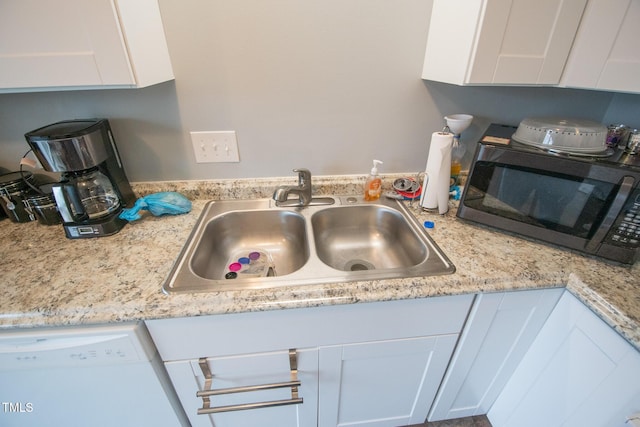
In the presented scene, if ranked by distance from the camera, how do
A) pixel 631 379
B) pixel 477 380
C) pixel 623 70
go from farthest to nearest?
1. pixel 477 380
2. pixel 623 70
3. pixel 631 379

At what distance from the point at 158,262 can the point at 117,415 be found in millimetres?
497

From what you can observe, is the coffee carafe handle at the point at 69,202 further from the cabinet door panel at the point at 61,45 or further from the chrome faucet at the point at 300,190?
the chrome faucet at the point at 300,190

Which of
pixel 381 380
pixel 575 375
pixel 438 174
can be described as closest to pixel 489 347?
pixel 575 375

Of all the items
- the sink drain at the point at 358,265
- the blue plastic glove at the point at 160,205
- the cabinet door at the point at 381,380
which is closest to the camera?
the cabinet door at the point at 381,380

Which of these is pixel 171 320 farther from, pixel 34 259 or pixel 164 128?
pixel 164 128

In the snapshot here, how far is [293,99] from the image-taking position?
3.38ft

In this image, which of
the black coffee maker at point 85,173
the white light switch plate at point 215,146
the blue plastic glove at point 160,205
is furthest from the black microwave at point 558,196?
the black coffee maker at point 85,173

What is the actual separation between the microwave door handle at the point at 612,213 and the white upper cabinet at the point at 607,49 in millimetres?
347

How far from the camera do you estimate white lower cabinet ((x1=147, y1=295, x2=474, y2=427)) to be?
742 mm

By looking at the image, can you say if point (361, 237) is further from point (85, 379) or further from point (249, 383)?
point (85, 379)

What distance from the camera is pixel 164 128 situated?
103 centimetres

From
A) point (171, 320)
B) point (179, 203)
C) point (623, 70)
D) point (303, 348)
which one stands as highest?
point (623, 70)

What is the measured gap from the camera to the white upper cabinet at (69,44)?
64cm

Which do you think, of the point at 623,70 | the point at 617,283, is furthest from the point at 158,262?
the point at 623,70
